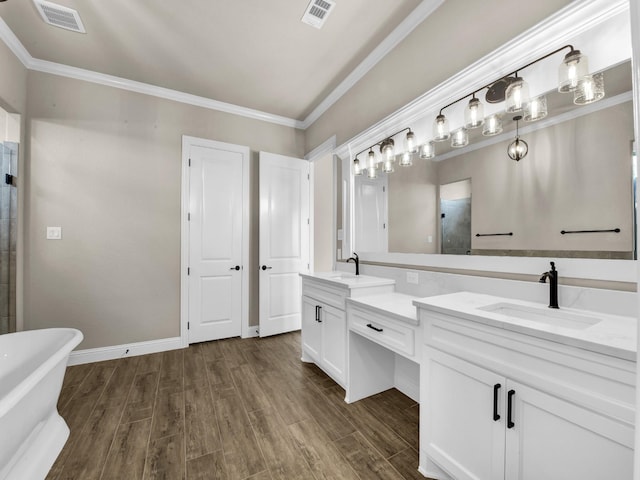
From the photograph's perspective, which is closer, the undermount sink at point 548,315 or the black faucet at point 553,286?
the undermount sink at point 548,315

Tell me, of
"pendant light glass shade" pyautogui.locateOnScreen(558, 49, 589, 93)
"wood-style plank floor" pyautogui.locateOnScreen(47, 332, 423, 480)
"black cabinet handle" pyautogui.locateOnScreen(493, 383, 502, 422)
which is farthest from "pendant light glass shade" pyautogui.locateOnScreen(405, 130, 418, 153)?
"wood-style plank floor" pyautogui.locateOnScreen(47, 332, 423, 480)

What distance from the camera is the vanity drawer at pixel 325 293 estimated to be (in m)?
2.21

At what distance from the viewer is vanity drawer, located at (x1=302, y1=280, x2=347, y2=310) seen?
2212 millimetres

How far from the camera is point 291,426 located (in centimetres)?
186

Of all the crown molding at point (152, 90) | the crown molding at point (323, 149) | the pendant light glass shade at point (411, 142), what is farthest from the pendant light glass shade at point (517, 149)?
the crown molding at point (152, 90)

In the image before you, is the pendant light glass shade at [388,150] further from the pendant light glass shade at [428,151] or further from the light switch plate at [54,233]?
the light switch plate at [54,233]

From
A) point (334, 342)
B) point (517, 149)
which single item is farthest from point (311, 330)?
point (517, 149)

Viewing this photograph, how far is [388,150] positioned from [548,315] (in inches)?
64.4

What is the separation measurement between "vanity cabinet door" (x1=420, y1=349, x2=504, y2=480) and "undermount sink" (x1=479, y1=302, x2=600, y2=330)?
33 cm

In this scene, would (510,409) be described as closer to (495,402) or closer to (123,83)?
(495,402)

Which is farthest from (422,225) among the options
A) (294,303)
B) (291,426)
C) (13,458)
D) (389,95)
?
(13,458)

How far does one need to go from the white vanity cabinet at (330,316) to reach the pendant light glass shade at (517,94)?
4.54 ft

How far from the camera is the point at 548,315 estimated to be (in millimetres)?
1304

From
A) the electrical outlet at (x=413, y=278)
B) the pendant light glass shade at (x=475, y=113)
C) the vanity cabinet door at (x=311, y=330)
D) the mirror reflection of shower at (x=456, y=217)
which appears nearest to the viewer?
the pendant light glass shade at (x=475, y=113)
